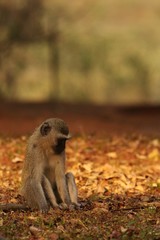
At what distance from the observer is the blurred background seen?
2734 cm

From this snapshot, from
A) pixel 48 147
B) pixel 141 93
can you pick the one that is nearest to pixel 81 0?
pixel 141 93

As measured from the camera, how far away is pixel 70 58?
35.0m

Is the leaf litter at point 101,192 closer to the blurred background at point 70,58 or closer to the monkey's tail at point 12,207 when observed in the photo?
the monkey's tail at point 12,207

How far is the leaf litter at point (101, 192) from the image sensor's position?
6852 millimetres

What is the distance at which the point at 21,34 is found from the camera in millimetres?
27109

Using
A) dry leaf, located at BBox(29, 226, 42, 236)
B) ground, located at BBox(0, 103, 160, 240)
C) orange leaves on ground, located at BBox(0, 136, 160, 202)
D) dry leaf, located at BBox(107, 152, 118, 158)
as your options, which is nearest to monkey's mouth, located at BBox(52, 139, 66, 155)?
ground, located at BBox(0, 103, 160, 240)

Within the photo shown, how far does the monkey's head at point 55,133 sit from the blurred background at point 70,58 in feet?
59.7

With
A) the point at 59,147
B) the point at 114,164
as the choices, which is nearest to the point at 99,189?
the point at 59,147

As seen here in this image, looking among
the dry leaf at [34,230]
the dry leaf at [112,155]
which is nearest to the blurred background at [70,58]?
the dry leaf at [112,155]

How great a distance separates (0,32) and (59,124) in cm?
1900

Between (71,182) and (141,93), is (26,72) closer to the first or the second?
(141,93)

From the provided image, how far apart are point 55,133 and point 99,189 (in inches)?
59.0

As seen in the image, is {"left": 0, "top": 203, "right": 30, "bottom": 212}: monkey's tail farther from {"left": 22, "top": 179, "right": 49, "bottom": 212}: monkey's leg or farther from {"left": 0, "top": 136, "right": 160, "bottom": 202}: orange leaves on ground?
{"left": 0, "top": 136, "right": 160, "bottom": 202}: orange leaves on ground

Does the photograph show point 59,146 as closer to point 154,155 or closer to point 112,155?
point 112,155
